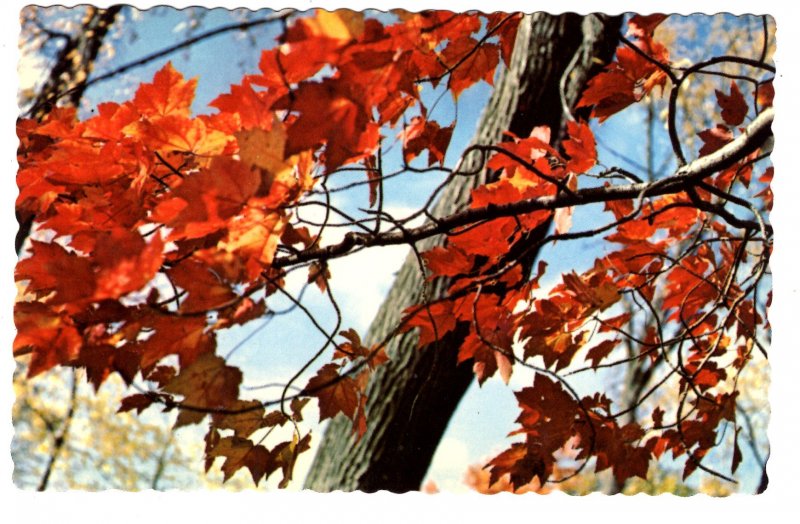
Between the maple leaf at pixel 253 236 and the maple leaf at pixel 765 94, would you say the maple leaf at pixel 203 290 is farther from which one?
the maple leaf at pixel 765 94

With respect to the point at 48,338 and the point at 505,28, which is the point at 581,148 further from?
the point at 48,338

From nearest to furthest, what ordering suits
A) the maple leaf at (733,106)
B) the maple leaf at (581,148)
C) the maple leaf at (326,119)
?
the maple leaf at (326,119) → the maple leaf at (581,148) → the maple leaf at (733,106)

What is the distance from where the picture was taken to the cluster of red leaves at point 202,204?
0.67 meters

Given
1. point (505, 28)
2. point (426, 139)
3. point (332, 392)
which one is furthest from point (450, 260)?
point (505, 28)

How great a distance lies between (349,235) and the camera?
0.84 m

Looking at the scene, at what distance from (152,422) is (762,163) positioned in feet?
4.07

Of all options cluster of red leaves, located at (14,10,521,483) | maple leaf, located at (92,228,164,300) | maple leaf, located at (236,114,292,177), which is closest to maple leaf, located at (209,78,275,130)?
cluster of red leaves, located at (14,10,521,483)

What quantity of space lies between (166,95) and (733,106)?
974 mm

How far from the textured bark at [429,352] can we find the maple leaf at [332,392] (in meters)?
0.32

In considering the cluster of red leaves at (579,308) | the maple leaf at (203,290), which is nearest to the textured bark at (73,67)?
the maple leaf at (203,290)

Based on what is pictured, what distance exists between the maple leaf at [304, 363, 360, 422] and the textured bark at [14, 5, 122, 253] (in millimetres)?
523

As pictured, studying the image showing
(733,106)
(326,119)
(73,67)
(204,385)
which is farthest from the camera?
(73,67)

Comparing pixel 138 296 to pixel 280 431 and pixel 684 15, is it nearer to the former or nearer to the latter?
pixel 280 431

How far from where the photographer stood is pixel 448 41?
106cm
